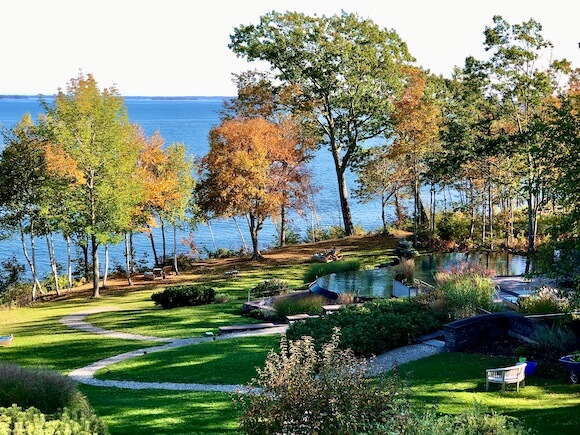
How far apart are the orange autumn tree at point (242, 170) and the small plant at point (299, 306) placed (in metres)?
10.7

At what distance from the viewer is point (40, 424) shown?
6496 millimetres

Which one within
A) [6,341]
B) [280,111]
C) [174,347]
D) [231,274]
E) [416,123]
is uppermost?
[280,111]

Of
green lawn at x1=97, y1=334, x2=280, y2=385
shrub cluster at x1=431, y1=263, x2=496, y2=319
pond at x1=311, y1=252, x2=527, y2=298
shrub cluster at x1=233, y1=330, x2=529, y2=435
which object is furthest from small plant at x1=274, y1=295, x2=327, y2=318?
shrub cluster at x1=233, y1=330, x2=529, y2=435

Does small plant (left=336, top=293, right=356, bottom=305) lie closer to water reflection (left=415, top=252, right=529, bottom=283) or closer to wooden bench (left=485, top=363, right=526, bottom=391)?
water reflection (left=415, top=252, right=529, bottom=283)

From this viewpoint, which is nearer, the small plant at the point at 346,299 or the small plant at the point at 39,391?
the small plant at the point at 39,391

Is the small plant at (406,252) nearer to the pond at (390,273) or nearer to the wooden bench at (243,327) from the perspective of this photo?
the pond at (390,273)

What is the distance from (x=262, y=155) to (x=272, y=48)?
624 centimetres

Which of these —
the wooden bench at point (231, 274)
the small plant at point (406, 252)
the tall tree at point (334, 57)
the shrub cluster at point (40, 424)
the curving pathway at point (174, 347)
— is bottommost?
the curving pathway at point (174, 347)

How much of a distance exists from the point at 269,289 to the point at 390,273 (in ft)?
15.0

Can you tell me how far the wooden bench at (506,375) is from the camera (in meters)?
10.7

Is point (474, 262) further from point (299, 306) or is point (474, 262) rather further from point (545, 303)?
point (545, 303)

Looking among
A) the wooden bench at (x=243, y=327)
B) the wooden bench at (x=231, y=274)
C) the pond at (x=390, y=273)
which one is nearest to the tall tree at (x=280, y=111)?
the wooden bench at (x=231, y=274)

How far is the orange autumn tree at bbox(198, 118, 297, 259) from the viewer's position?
3008 centimetres

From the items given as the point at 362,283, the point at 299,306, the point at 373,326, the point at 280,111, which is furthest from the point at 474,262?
the point at 280,111
